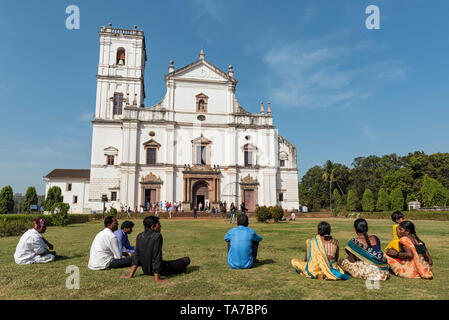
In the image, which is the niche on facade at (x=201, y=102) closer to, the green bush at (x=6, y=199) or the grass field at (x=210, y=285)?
the green bush at (x=6, y=199)

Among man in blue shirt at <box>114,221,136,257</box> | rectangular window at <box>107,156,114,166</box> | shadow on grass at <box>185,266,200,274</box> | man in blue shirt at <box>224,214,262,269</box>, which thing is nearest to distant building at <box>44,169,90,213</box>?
rectangular window at <box>107,156,114,166</box>

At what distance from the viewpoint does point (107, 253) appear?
5.90 m

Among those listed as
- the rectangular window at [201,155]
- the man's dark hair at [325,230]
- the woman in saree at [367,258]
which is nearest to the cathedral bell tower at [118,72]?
the rectangular window at [201,155]

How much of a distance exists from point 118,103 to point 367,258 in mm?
33229

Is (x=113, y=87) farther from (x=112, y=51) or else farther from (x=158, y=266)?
(x=158, y=266)

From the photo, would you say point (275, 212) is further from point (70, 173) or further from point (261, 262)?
point (70, 173)

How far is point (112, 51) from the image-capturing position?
3459cm

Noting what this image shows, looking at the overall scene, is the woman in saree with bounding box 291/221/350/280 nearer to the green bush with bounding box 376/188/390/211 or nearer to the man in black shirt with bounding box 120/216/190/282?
the man in black shirt with bounding box 120/216/190/282

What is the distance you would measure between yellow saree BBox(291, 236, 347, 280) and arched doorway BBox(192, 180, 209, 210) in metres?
28.1

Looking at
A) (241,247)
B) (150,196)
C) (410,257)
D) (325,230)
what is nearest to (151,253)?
(241,247)

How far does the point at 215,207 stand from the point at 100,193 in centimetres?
1223
